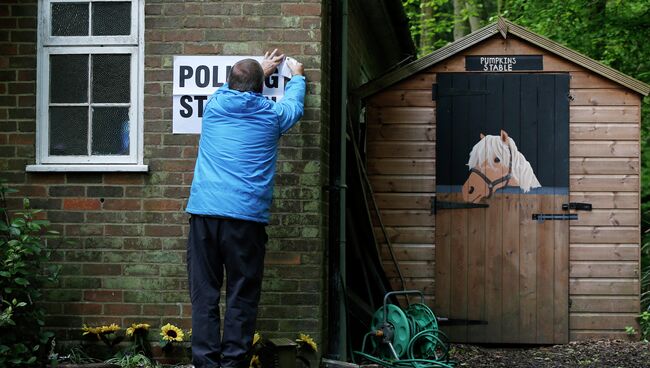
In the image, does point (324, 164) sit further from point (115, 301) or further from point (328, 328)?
point (115, 301)

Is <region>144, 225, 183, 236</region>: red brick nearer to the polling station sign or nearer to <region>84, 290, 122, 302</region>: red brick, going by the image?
<region>84, 290, 122, 302</region>: red brick

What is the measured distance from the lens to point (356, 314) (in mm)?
7160

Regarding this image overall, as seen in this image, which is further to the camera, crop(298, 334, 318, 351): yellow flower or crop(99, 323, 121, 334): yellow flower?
crop(99, 323, 121, 334): yellow flower

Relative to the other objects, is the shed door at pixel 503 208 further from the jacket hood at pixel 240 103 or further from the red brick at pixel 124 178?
the jacket hood at pixel 240 103

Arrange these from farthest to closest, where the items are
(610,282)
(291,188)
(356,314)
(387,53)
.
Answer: (387,53) → (610,282) → (356,314) → (291,188)

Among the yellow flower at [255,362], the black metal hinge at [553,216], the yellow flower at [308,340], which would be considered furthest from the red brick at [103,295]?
the black metal hinge at [553,216]

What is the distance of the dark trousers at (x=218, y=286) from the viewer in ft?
17.4

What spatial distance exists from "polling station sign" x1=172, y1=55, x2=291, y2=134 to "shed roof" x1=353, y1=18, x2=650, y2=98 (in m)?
2.12

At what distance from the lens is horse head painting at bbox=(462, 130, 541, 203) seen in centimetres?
827

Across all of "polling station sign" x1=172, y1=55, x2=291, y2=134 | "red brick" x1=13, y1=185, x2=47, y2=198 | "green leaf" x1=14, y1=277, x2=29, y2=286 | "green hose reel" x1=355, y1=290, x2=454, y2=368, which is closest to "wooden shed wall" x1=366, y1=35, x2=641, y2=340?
"green hose reel" x1=355, y1=290, x2=454, y2=368

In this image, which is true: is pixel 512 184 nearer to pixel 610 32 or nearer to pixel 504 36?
pixel 504 36

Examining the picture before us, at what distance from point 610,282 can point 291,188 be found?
3422mm

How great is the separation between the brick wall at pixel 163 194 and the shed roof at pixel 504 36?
2.05m

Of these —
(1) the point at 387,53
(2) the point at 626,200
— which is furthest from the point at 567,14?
(2) the point at 626,200
